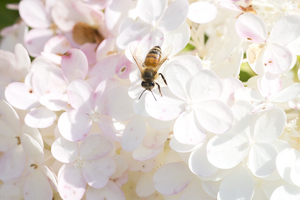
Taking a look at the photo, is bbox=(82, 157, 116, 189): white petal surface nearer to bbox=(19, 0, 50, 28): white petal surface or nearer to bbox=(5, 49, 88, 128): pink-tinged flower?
bbox=(5, 49, 88, 128): pink-tinged flower

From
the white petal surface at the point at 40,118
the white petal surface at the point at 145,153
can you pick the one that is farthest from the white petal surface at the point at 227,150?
the white petal surface at the point at 40,118

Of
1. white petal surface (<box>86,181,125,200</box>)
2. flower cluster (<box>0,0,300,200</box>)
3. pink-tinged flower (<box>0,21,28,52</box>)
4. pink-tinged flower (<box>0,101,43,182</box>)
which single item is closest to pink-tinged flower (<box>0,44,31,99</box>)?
flower cluster (<box>0,0,300,200</box>)

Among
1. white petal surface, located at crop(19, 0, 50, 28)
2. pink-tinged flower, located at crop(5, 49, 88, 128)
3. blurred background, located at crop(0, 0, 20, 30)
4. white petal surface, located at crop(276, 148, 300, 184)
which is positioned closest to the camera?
white petal surface, located at crop(276, 148, 300, 184)

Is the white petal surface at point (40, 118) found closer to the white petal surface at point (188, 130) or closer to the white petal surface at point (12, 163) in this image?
the white petal surface at point (12, 163)

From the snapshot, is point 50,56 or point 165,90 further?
point 50,56

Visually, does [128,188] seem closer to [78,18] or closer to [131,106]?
[131,106]

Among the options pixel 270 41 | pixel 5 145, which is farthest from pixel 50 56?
pixel 270 41
